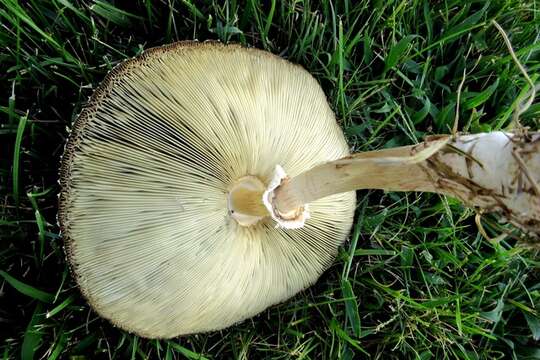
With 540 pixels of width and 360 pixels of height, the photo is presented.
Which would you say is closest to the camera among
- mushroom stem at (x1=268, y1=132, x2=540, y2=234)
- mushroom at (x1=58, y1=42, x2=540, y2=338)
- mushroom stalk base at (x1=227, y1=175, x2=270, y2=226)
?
mushroom stem at (x1=268, y1=132, x2=540, y2=234)

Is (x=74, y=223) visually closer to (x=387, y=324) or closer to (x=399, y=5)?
(x=387, y=324)

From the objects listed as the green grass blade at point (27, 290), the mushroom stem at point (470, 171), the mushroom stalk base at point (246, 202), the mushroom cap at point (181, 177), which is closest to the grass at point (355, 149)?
the green grass blade at point (27, 290)

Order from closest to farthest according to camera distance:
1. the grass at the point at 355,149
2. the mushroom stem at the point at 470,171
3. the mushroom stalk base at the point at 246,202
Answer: the mushroom stem at the point at 470,171, the mushroom stalk base at the point at 246,202, the grass at the point at 355,149

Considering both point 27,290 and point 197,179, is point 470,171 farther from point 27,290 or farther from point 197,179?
point 27,290

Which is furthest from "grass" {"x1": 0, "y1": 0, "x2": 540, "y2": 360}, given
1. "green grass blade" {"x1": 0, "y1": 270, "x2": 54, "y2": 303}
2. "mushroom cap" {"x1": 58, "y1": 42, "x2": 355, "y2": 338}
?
"mushroom cap" {"x1": 58, "y1": 42, "x2": 355, "y2": 338}

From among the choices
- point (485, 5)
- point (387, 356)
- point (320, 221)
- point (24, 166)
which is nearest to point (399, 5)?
point (485, 5)

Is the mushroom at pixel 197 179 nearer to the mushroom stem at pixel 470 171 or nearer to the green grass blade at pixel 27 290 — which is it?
the mushroom stem at pixel 470 171

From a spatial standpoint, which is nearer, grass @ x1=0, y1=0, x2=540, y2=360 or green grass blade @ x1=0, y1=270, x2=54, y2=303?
green grass blade @ x1=0, y1=270, x2=54, y2=303

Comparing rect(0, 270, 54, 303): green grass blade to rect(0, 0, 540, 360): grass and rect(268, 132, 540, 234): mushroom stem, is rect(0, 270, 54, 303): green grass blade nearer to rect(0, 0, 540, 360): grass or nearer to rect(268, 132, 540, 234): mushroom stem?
rect(0, 0, 540, 360): grass
